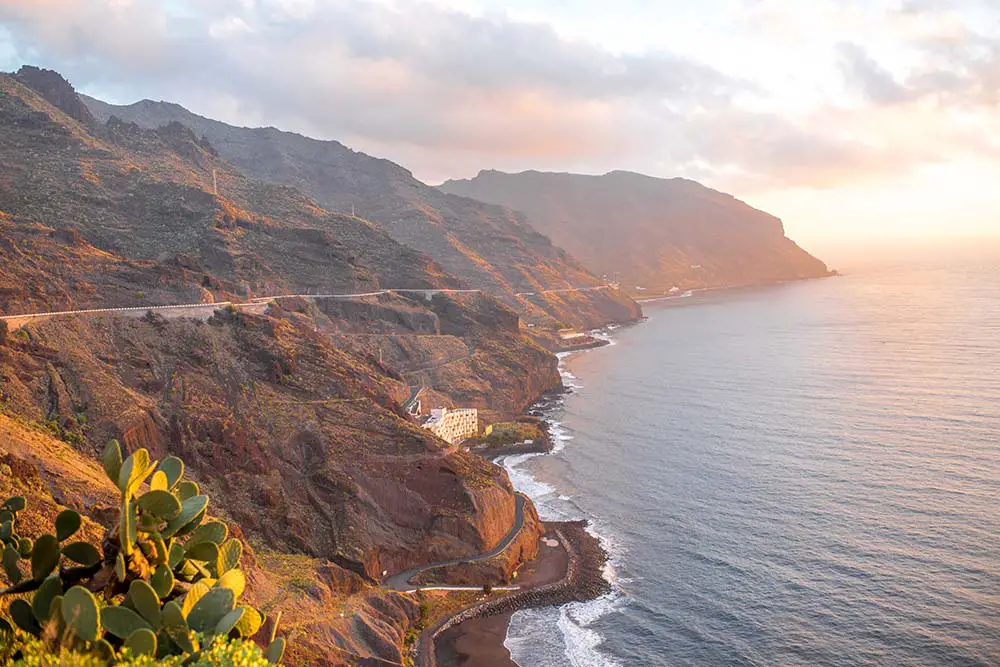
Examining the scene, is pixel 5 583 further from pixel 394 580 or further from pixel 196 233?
pixel 196 233

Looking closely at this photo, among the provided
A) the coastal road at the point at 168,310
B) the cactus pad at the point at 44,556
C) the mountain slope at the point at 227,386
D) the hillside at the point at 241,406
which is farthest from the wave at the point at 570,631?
the coastal road at the point at 168,310

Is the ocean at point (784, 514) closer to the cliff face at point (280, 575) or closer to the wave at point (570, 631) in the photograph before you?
the wave at point (570, 631)

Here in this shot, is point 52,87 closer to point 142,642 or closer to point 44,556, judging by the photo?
point 44,556

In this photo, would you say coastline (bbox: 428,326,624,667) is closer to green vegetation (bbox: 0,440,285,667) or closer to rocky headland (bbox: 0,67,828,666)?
rocky headland (bbox: 0,67,828,666)

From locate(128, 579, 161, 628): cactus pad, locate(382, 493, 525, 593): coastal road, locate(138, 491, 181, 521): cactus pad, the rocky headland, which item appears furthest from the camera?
locate(382, 493, 525, 593): coastal road

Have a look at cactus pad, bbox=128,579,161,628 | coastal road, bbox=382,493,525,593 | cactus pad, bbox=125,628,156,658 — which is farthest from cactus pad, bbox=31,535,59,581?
coastal road, bbox=382,493,525,593

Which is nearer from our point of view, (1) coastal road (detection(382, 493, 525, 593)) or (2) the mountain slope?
(2) the mountain slope

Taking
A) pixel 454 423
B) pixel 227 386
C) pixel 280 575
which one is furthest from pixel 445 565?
pixel 454 423
